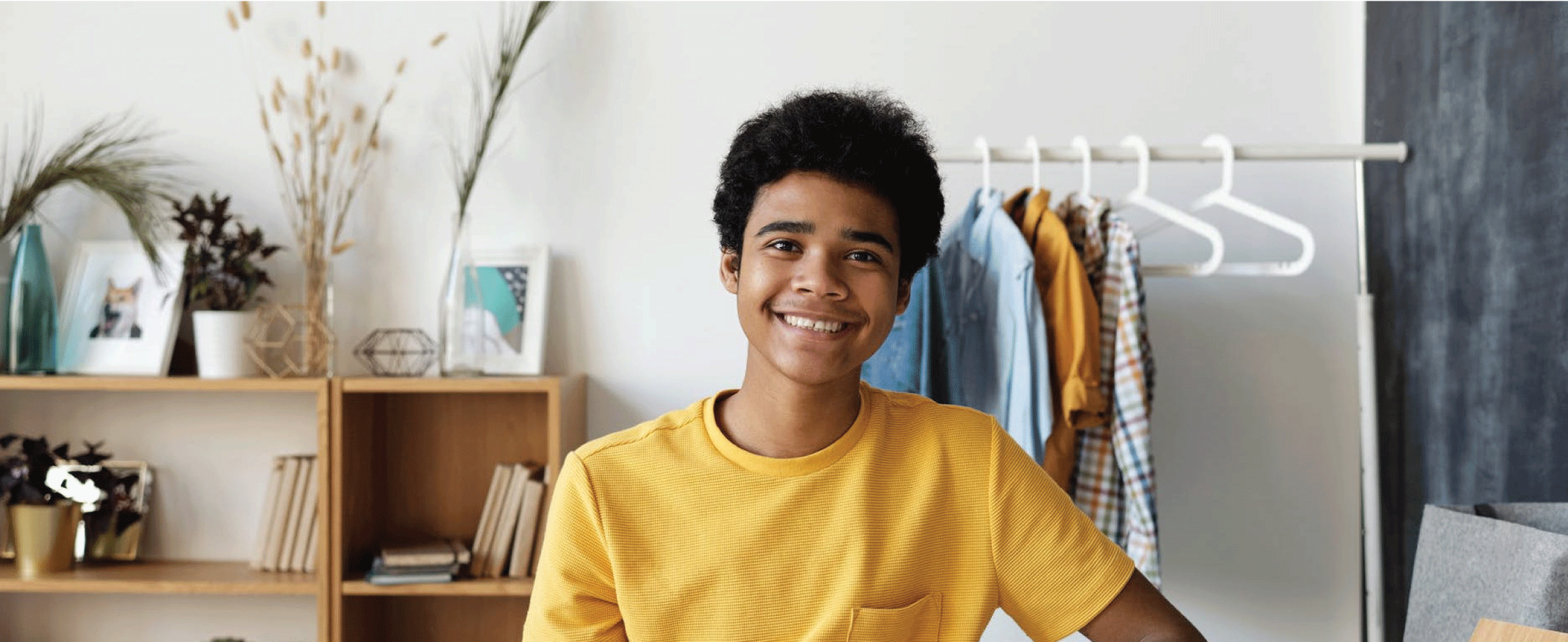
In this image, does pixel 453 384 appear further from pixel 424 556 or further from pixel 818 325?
pixel 818 325

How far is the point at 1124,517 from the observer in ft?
7.22

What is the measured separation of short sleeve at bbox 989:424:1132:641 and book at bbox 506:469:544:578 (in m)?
1.35

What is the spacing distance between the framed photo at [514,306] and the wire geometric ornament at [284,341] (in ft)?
1.04

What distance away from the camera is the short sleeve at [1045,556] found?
127 centimetres

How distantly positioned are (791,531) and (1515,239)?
4.38 ft

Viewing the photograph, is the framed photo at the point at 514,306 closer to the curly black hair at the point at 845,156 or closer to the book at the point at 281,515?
the book at the point at 281,515

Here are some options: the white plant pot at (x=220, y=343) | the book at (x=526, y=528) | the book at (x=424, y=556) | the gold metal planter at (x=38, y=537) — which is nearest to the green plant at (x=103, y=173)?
the white plant pot at (x=220, y=343)

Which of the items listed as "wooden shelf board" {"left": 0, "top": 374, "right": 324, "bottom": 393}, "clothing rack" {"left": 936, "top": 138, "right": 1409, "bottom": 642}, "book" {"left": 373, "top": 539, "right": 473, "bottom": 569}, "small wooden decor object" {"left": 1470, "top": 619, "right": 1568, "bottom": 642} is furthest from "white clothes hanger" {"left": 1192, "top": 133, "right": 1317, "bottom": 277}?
"wooden shelf board" {"left": 0, "top": 374, "right": 324, "bottom": 393}

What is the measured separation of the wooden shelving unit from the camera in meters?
2.39

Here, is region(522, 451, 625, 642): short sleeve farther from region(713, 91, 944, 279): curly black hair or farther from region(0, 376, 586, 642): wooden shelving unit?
region(0, 376, 586, 642): wooden shelving unit

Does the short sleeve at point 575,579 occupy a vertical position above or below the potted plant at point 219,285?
below

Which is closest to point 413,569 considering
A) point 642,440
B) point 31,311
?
point 31,311

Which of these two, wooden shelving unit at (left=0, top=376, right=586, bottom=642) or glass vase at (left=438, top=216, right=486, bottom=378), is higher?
glass vase at (left=438, top=216, right=486, bottom=378)

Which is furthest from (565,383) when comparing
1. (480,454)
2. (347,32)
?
(347,32)
